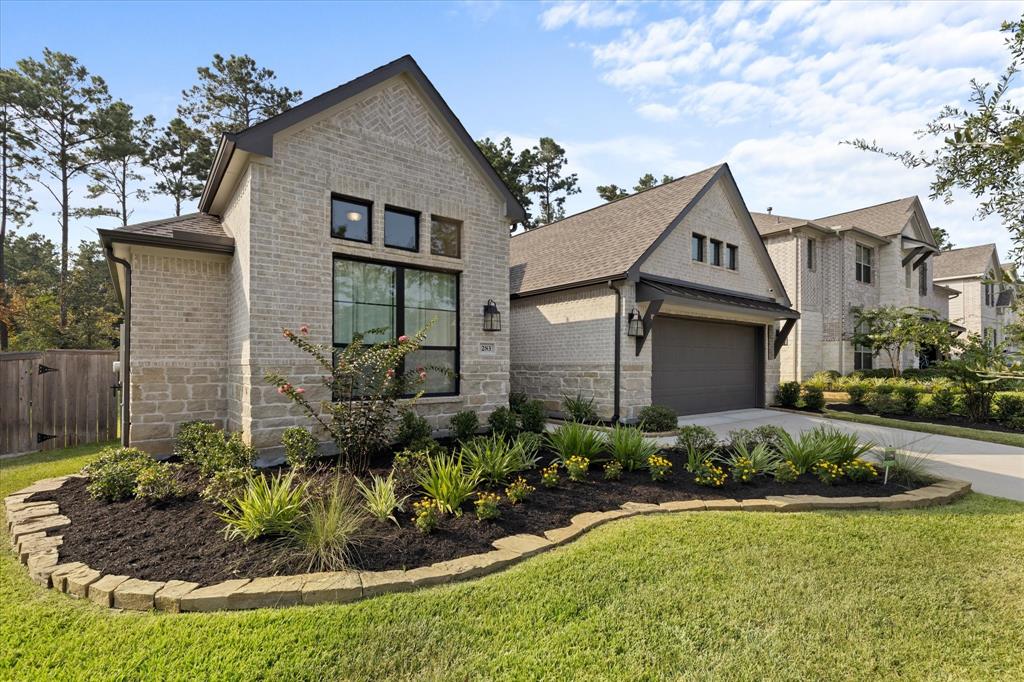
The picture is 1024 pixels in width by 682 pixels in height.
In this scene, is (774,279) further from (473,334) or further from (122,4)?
(122,4)

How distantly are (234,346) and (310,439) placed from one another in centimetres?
236

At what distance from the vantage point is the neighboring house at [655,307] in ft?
36.2

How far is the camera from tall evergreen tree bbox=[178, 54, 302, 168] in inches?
993

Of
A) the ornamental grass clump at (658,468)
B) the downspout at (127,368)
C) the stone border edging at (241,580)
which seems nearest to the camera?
the stone border edging at (241,580)

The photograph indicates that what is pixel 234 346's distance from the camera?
7512 millimetres

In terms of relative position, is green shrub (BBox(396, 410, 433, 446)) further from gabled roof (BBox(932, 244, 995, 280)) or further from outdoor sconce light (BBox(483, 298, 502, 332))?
gabled roof (BBox(932, 244, 995, 280))

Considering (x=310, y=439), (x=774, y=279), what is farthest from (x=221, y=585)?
(x=774, y=279)

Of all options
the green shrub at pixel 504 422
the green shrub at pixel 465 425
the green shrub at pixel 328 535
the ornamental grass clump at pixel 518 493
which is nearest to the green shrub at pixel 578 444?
the ornamental grass clump at pixel 518 493

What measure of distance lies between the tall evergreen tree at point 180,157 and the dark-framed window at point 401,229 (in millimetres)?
23559

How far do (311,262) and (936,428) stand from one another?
14.3 metres

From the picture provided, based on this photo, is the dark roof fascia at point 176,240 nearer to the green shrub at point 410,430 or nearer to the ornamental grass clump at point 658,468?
the green shrub at point 410,430

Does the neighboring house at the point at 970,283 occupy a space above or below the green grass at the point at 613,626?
above

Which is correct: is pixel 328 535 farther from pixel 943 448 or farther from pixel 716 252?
pixel 716 252

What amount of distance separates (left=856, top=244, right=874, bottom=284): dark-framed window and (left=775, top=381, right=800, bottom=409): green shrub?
980 centimetres
